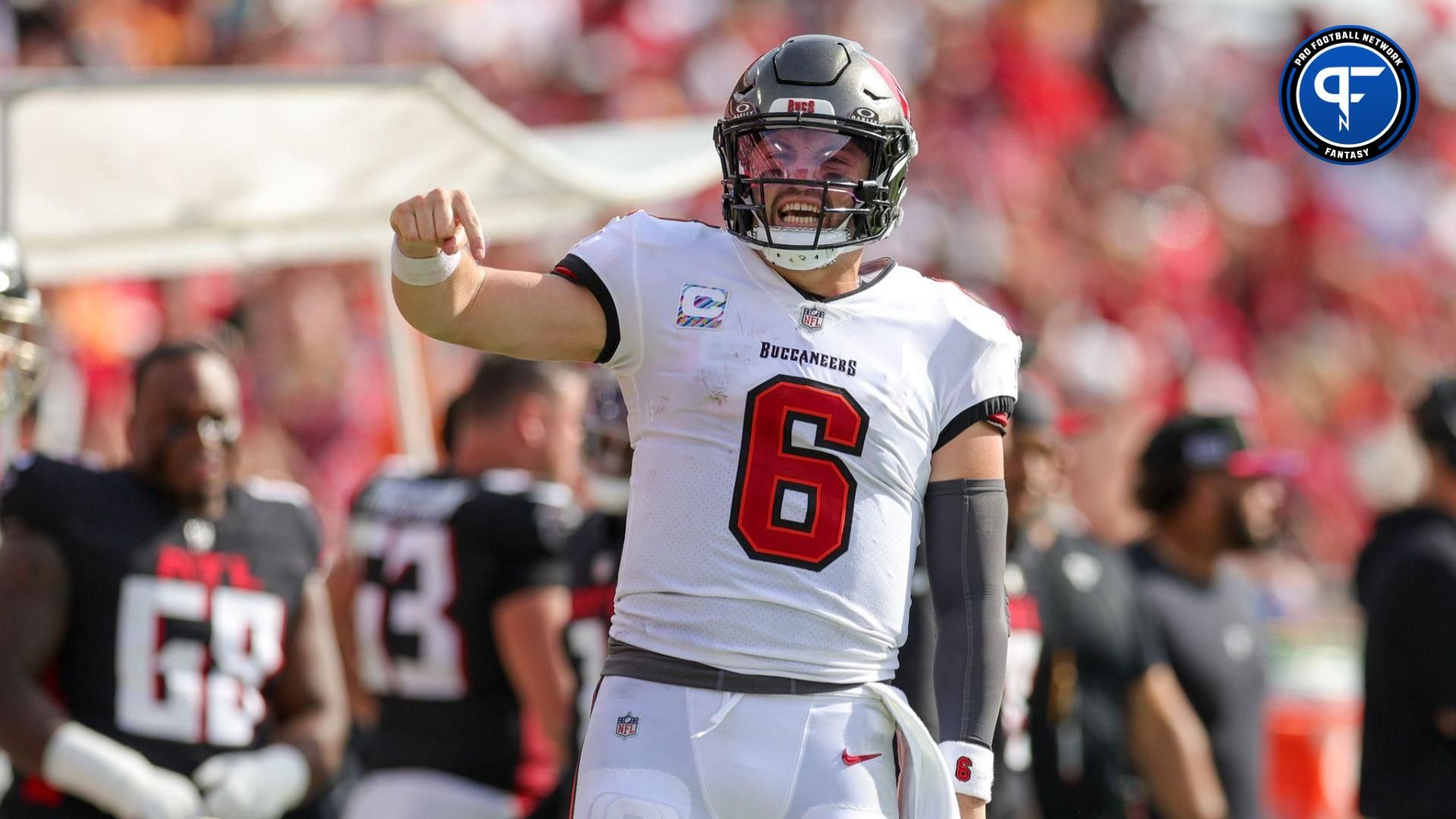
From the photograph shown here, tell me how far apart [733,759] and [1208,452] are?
3.76m

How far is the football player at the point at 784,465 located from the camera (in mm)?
3057

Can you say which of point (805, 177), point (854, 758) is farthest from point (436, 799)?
point (805, 177)

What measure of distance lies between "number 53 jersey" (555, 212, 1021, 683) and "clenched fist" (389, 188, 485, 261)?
256mm

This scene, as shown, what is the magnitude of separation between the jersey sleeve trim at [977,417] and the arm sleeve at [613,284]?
0.51 m

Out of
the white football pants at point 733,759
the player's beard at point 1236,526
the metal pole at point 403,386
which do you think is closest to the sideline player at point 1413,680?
the player's beard at point 1236,526

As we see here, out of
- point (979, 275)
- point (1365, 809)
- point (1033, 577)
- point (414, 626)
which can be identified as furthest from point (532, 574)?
point (979, 275)

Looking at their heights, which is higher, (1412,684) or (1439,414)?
(1439,414)

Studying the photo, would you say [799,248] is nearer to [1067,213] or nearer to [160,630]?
→ [160,630]

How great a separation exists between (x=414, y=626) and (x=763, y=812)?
8.73 feet

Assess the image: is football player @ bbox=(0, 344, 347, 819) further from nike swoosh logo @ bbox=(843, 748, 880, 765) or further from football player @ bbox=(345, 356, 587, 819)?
nike swoosh logo @ bbox=(843, 748, 880, 765)

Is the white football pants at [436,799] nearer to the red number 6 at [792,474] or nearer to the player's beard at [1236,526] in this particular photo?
the player's beard at [1236,526]

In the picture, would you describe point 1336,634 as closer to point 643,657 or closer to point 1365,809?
point 1365,809

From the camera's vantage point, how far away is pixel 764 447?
312 cm

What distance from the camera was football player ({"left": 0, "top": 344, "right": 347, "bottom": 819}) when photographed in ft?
13.9
